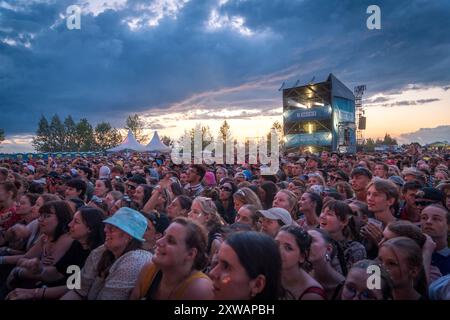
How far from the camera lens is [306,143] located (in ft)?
84.7

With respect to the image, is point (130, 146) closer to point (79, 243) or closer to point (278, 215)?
point (79, 243)

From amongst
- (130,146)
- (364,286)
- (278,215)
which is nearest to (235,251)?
(364,286)

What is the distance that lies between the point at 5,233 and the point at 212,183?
17.0 feet

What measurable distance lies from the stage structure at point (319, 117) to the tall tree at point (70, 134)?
72.1 metres

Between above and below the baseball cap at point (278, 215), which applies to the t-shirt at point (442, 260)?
below

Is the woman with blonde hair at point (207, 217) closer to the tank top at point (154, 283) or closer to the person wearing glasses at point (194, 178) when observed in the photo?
the tank top at point (154, 283)

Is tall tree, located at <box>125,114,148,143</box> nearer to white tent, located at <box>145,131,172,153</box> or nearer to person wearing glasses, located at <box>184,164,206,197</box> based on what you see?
white tent, located at <box>145,131,172,153</box>

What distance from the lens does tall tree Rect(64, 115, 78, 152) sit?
83.3 metres

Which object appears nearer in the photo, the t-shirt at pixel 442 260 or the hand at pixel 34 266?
the t-shirt at pixel 442 260

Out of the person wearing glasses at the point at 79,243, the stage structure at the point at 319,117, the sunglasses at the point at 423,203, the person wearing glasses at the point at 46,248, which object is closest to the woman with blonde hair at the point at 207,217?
the person wearing glasses at the point at 79,243

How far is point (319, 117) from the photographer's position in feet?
81.3

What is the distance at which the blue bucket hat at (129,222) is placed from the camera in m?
2.70

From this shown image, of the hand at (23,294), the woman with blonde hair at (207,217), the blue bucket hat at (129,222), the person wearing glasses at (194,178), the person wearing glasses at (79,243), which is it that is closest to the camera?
the blue bucket hat at (129,222)
